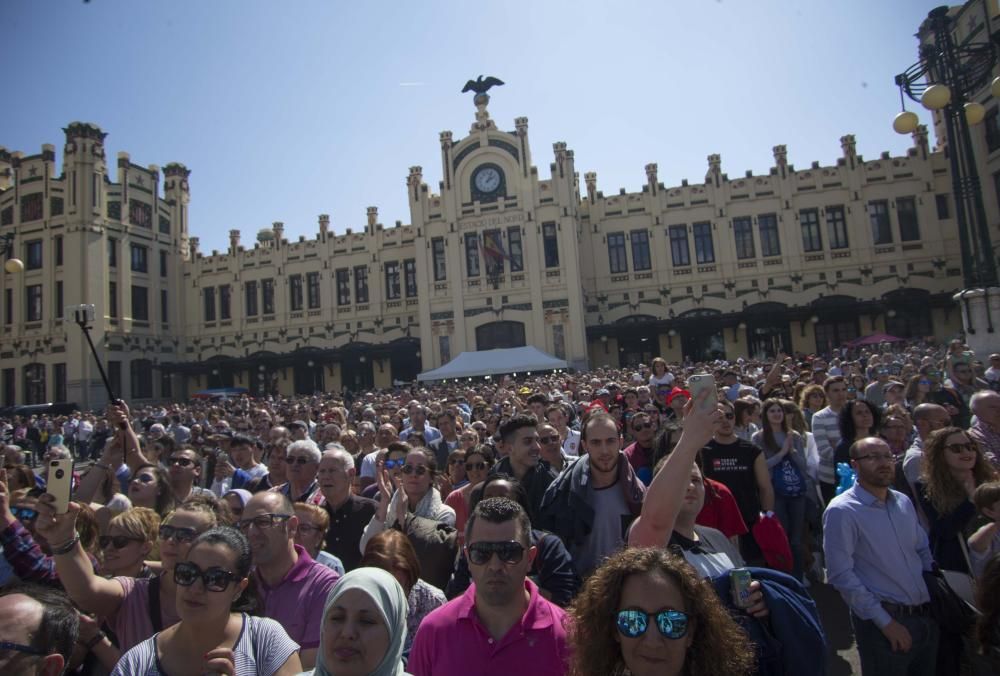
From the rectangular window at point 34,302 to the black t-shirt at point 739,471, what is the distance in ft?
130

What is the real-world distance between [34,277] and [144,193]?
Result: 7481mm

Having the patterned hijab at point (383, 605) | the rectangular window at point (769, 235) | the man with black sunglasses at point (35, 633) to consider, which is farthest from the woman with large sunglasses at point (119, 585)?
the rectangular window at point (769, 235)

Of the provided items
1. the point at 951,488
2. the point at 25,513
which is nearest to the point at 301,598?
the point at 25,513

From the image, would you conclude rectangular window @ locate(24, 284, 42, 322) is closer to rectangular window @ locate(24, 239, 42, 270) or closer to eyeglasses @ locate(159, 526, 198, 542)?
rectangular window @ locate(24, 239, 42, 270)

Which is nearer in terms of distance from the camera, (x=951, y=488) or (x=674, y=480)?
(x=674, y=480)

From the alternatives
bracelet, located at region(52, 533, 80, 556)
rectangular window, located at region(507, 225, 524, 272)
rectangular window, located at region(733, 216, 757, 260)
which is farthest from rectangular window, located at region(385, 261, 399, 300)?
bracelet, located at region(52, 533, 80, 556)

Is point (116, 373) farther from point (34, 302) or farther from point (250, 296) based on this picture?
point (250, 296)

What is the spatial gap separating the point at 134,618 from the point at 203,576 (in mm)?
816

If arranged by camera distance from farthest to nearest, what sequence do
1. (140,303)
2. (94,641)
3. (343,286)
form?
(343,286)
(140,303)
(94,641)

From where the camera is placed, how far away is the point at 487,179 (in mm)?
32406

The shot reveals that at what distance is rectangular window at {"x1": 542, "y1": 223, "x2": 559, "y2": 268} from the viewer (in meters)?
31.2

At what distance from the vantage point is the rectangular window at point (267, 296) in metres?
37.0

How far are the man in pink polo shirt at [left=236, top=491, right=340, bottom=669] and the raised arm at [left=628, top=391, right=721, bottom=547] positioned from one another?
1788mm

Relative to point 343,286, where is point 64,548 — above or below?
below
